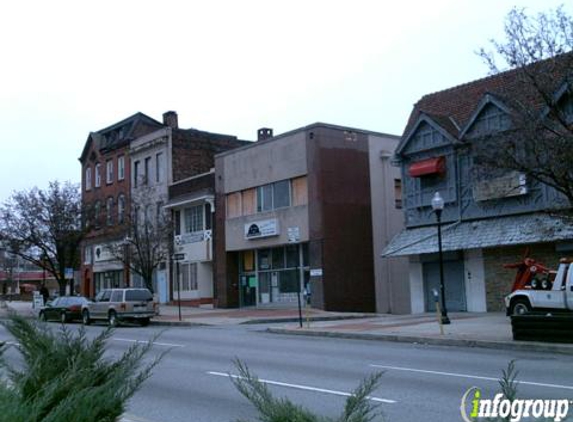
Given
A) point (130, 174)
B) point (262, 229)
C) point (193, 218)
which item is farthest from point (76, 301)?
point (130, 174)

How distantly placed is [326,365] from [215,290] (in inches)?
1058

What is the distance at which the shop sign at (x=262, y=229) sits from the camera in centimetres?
3609

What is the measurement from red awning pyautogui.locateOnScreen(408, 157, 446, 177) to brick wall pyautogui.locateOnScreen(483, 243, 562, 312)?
3996mm

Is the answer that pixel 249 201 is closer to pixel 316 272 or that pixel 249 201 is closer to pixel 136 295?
pixel 316 272

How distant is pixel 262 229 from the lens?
36.8 m

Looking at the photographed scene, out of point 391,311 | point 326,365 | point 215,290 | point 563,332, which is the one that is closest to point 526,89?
point 563,332

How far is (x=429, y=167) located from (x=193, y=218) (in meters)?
18.0

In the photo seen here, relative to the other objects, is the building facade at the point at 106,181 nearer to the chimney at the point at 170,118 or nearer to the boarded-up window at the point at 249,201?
the chimney at the point at 170,118

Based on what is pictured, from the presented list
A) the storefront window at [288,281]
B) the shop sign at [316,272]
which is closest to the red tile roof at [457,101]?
the shop sign at [316,272]

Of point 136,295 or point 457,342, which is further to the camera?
point 136,295

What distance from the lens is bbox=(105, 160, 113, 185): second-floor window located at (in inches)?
1991

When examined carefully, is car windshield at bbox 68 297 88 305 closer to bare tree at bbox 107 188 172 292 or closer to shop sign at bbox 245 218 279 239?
bare tree at bbox 107 188 172 292

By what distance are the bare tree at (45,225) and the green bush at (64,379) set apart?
1406 inches

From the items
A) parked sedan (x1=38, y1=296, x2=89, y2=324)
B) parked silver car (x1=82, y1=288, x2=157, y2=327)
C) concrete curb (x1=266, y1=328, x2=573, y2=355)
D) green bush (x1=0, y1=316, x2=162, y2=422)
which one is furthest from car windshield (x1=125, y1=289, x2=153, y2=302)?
green bush (x1=0, y1=316, x2=162, y2=422)
